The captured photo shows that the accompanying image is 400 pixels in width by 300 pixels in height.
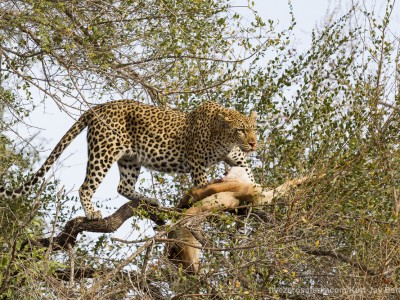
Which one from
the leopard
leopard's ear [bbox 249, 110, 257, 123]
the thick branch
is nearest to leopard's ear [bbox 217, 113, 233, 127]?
the leopard

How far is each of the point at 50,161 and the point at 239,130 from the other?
94.3 inches

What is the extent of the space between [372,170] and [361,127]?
0.95 metres

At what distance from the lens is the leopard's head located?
1316cm

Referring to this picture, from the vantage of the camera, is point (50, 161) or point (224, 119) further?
point (224, 119)

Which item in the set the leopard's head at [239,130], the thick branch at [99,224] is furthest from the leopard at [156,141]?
the thick branch at [99,224]

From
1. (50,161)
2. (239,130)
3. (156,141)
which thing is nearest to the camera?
(50,161)

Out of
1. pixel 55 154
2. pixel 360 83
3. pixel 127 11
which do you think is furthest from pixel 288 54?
pixel 55 154

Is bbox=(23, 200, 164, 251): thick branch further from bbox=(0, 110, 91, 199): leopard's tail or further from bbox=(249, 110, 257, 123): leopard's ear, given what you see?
bbox=(249, 110, 257, 123): leopard's ear

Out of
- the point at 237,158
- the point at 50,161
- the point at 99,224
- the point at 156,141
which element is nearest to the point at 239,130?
the point at 237,158

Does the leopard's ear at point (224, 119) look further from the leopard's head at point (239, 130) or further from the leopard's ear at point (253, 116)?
the leopard's ear at point (253, 116)

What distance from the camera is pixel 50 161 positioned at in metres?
13.0

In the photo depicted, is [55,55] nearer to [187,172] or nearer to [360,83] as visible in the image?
[187,172]

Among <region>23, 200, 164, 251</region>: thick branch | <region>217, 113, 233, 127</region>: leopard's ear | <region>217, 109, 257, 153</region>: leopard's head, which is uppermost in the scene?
A: <region>217, 113, 233, 127</region>: leopard's ear

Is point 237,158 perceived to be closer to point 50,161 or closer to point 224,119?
point 224,119
